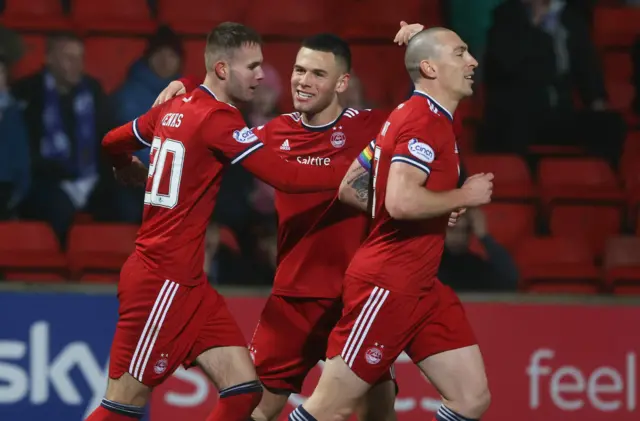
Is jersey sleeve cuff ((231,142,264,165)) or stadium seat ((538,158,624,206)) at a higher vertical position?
jersey sleeve cuff ((231,142,264,165))

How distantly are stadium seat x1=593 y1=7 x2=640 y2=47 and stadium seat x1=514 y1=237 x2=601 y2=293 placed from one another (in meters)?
1.69

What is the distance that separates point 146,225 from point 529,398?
2.47 meters

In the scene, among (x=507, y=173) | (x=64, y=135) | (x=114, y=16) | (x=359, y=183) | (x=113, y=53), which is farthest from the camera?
(x=114, y=16)

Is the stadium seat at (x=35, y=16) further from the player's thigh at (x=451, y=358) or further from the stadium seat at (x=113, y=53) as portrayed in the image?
the player's thigh at (x=451, y=358)

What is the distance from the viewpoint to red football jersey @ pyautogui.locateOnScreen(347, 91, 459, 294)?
14.8 ft

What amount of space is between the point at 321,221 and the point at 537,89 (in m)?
2.90

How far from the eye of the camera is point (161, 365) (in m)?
4.62

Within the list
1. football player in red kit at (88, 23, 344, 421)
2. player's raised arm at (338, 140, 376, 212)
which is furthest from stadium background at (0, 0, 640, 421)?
football player in red kit at (88, 23, 344, 421)

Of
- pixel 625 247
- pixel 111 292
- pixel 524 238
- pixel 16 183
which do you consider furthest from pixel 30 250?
pixel 625 247

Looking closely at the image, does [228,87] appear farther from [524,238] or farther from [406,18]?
[406,18]

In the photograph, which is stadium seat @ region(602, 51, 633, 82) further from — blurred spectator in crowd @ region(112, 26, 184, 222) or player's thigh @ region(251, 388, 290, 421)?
player's thigh @ region(251, 388, 290, 421)

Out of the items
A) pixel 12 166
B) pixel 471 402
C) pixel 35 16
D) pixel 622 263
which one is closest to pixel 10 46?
pixel 35 16

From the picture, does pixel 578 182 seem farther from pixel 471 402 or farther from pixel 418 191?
pixel 418 191

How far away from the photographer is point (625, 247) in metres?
7.11
